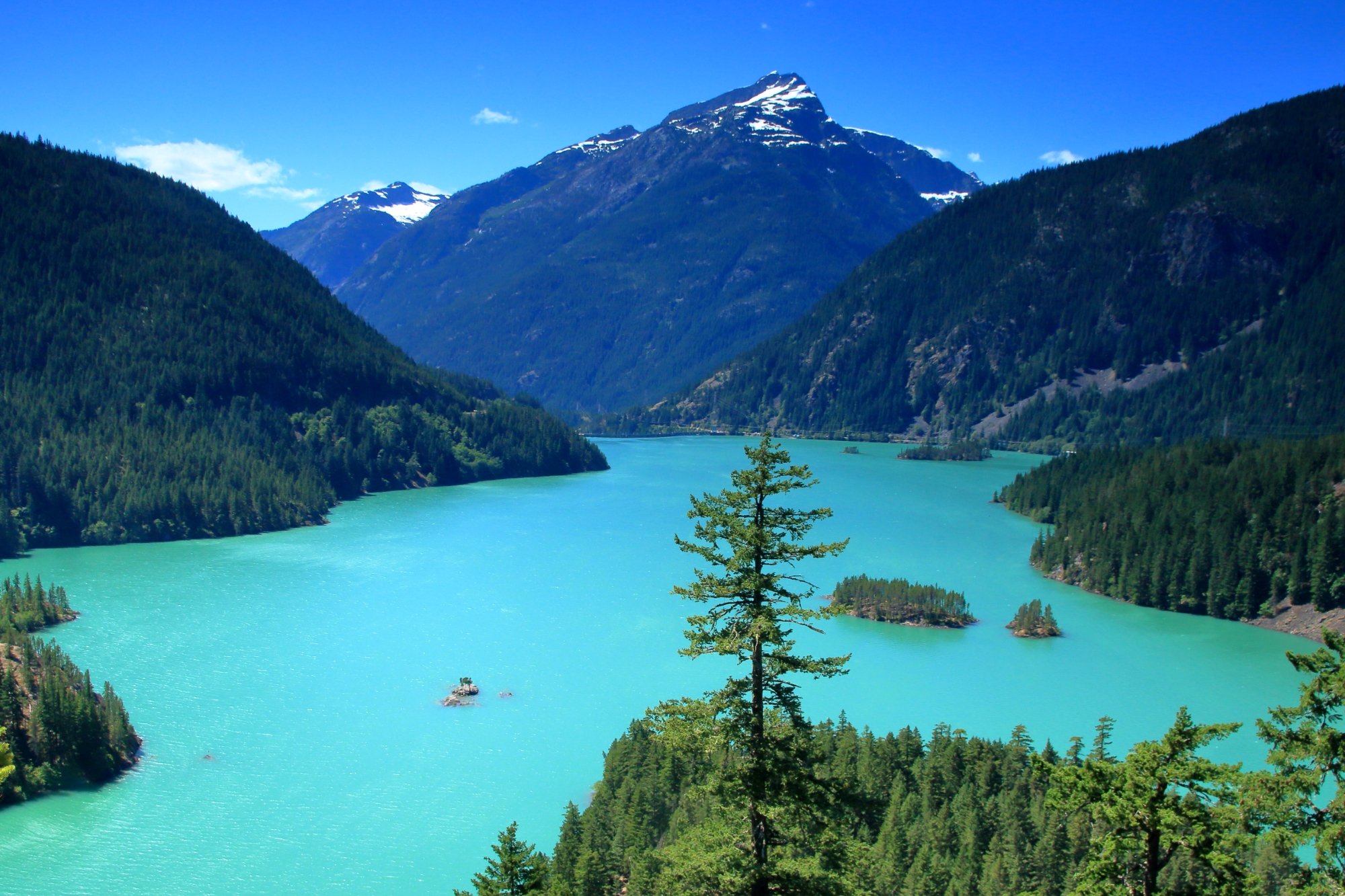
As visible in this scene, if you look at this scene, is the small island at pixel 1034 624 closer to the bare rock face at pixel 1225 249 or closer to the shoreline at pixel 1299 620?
the shoreline at pixel 1299 620

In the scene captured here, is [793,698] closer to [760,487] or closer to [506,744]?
[760,487]

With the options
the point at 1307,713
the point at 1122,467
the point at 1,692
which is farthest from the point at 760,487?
the point at 1122,467

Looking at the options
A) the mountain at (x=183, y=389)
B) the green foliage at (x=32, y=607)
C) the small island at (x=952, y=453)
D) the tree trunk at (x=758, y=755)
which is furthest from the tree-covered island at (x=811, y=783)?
the small island at (x=952, y=453)

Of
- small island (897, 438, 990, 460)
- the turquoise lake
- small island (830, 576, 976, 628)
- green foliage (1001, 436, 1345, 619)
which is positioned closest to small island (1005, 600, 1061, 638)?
the turquoise lake

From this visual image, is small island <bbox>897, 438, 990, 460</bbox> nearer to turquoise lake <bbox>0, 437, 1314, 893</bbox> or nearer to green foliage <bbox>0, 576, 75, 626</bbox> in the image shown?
turquoise lake <bbox>0, 437, 1314, 893</bbox>

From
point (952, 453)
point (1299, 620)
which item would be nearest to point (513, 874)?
point (1299, 620)

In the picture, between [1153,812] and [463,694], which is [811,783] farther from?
[463,694]
